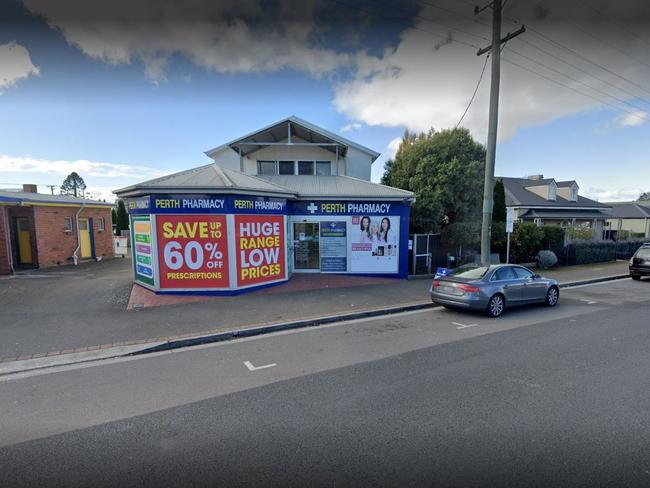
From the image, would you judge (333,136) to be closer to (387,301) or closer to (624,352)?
(387,301)

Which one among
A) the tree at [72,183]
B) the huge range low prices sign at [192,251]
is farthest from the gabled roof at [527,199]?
the tree at [72,183]

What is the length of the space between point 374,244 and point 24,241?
17283 mm

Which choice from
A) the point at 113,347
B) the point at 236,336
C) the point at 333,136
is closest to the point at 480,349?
the point at 236,336

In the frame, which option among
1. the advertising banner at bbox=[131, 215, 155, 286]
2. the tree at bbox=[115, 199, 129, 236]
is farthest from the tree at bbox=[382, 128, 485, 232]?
the tree at bbox=[115, 199, 129, 236]

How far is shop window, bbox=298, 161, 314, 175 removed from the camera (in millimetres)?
17094

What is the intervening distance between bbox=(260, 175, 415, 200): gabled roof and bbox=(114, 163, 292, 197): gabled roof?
1.77 metres

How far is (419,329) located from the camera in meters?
7.17

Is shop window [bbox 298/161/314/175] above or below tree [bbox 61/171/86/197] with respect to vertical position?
below

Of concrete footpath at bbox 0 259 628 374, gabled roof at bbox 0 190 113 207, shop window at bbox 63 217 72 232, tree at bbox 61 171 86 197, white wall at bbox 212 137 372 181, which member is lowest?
concrete footpath at bbox 0 259 628 374

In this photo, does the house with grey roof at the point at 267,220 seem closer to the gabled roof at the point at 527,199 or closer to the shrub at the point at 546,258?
the shrub at the point at 546,258

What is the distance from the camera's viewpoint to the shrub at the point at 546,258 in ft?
54.7

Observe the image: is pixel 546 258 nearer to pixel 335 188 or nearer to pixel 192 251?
pixel 335 188

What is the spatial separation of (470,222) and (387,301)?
7.84 m

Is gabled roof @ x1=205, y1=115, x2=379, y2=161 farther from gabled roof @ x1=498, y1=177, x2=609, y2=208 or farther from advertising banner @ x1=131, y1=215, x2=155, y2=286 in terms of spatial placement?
gabled roof @ x1=498, y1=177, x2=609, y2=208
